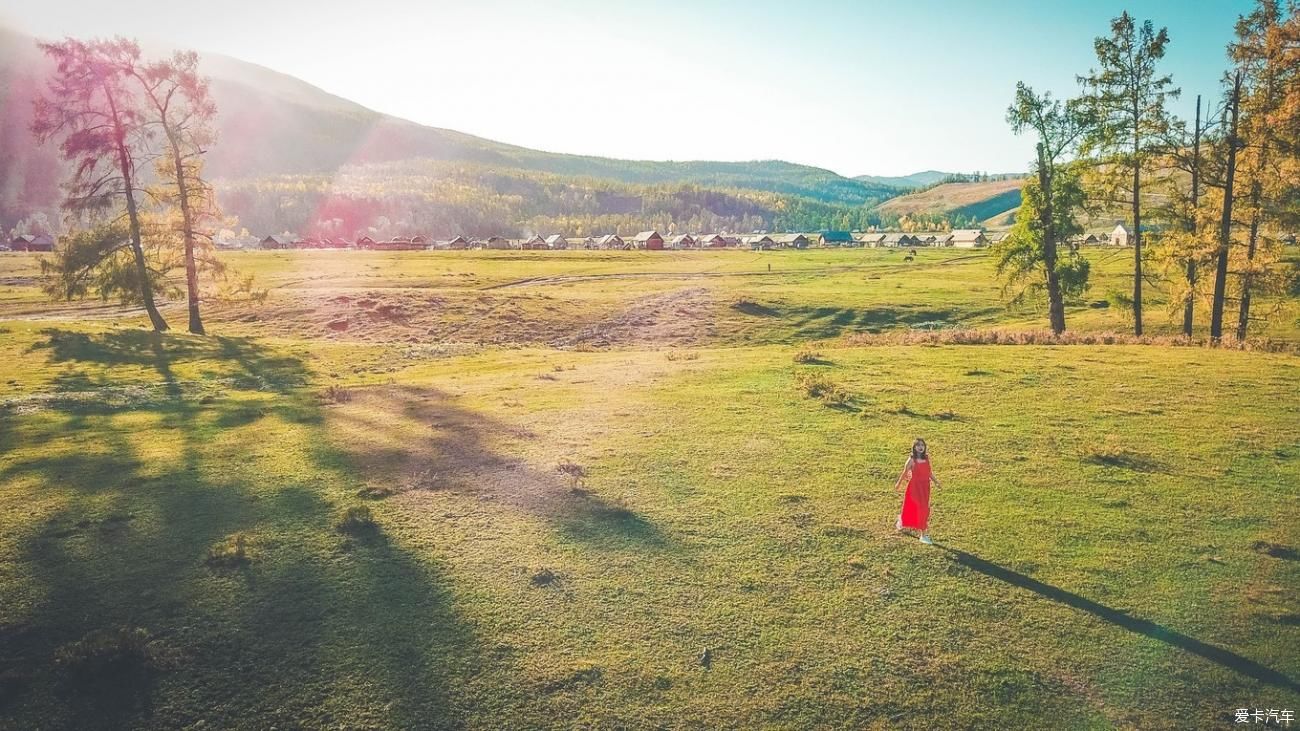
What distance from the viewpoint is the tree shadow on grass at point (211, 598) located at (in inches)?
368

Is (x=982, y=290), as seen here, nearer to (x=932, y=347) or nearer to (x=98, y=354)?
(x=932, y=347)

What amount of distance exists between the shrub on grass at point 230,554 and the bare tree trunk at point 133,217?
37502 millimetres

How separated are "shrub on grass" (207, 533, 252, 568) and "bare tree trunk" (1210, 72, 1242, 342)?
45.2m

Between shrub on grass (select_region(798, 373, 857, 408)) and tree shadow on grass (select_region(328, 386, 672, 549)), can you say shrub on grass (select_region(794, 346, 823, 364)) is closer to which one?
shrub on grass (select_region(798, 373, 857, 408))

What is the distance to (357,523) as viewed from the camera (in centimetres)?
1437

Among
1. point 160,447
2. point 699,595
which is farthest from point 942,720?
point 160,447

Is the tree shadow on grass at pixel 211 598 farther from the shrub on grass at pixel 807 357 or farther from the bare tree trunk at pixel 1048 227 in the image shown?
the bare tree trunk at pixel 1048 227

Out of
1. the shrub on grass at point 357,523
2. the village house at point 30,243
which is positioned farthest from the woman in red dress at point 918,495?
the village house at point 30,243

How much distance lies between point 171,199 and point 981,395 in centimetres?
4959

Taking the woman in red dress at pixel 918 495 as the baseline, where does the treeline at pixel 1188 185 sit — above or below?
above

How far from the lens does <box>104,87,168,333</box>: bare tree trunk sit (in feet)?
131

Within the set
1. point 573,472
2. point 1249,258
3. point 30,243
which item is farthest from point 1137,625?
point 30,243

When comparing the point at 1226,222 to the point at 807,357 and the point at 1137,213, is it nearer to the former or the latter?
the point at 1137,213

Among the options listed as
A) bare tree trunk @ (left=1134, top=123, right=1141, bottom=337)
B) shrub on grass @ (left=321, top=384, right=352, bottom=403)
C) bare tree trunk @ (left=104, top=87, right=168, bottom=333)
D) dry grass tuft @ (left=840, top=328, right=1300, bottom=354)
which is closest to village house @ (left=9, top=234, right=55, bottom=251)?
bare tree trunk @ (left=104, top=87, right=168, bottom=333)
